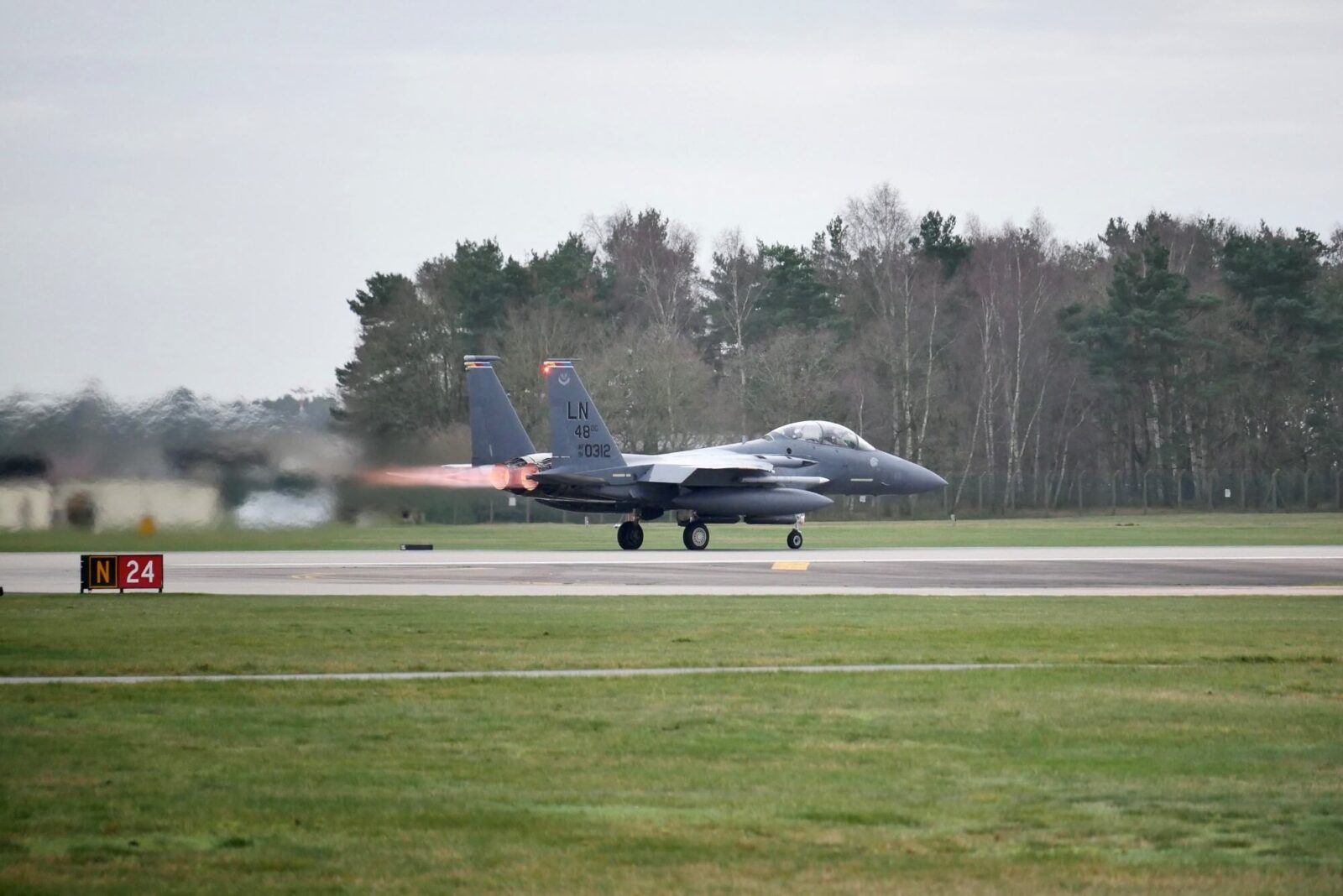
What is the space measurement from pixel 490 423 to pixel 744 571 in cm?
1113

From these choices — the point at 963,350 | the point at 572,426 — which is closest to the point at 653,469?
the point at 572,426

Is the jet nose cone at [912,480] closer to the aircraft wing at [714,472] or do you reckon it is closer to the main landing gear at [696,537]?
the aircraft wing at [714,472]

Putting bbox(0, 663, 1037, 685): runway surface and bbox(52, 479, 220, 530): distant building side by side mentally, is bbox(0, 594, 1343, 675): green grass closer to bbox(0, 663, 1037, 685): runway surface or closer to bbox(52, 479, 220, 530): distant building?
bbox(0, 663, 1037, 685): runway surface

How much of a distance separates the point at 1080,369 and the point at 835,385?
53.5 ft

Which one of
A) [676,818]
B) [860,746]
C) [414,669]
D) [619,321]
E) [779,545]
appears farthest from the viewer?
[619,321]

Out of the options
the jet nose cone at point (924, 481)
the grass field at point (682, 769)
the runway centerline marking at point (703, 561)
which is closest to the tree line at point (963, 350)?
the jet nose cone at point (924, 481)

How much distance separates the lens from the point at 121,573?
2878 cm

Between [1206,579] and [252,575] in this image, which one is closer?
[1206,579]

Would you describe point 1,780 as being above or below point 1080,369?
below

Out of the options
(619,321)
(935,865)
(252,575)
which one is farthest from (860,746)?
(619,321)

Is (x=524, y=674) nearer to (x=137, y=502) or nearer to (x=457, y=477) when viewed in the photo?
(x=137, y=502)

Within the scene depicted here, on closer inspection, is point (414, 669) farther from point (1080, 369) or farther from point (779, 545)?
point (1080, 369)

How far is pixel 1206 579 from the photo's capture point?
1237 inches

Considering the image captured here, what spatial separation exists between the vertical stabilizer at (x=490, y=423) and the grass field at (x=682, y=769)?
23.3 metres
